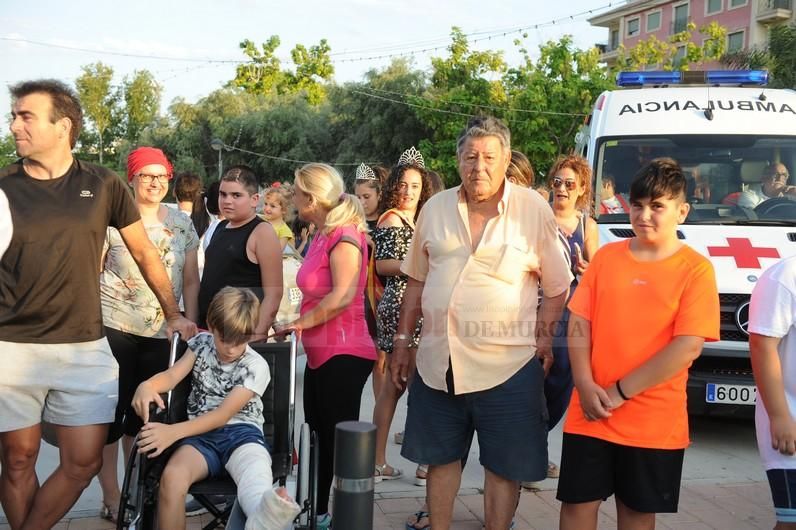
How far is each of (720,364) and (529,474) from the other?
278cm

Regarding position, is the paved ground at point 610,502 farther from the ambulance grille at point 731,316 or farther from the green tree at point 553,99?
the green tree at point 553,99

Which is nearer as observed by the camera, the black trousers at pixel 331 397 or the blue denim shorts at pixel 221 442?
the blue denim shorts at pixel 221 442

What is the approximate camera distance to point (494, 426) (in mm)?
3695

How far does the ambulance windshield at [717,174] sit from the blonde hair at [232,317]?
12.2 ft

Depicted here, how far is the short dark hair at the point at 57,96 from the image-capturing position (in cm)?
343

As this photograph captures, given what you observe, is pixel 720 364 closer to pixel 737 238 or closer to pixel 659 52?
pixel 737 238

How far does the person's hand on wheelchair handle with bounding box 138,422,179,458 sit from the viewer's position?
135 inches

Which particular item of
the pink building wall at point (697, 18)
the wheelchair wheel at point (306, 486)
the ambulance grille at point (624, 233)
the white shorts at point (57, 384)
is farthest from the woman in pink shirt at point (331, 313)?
the pink building wall at point (697, 18)

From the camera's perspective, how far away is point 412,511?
15.3 ft

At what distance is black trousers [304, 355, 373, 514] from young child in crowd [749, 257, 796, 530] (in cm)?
192

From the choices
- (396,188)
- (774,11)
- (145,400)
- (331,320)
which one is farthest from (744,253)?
(774,11)

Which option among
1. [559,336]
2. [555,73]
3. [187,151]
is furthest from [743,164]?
[187,151]

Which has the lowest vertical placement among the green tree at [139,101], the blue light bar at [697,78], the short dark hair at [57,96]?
the short dark hair at [57,96]

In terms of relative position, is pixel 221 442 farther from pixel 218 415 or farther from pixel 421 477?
pixel 421 477
